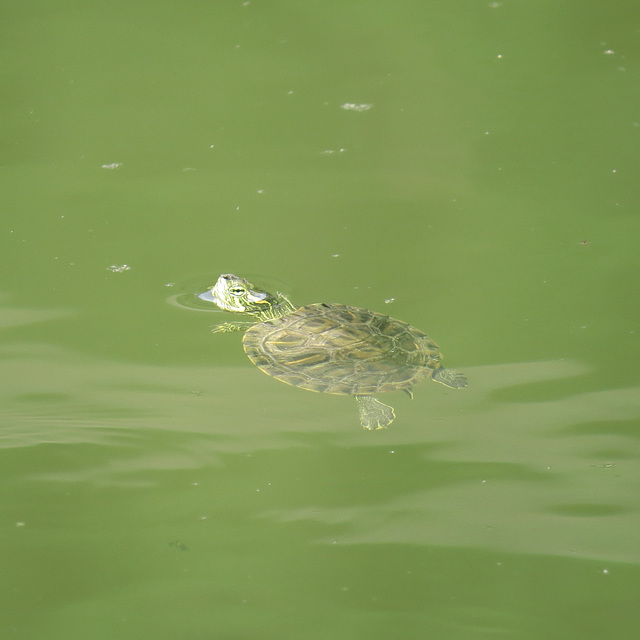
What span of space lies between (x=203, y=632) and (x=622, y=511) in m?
1.19

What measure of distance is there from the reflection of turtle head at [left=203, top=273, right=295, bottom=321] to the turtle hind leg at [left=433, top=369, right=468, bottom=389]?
2.19 ft

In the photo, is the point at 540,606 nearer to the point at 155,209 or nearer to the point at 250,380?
the point at 250,380

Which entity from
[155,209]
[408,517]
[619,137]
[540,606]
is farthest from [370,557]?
[619,137]

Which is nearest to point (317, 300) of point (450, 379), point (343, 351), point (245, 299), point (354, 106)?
point (245, 299)

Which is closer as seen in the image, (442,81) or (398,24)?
(442,81)

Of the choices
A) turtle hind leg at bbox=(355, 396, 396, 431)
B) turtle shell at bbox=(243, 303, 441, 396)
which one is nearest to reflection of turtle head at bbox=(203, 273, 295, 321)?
turtle shell at bbox=(243, 303, 441, 396)

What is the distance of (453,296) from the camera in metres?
2.84

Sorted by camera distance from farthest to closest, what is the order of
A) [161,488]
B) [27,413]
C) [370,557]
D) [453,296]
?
1. [453,296]
2. [27,413]
3. [161,488]
4. [370,557]

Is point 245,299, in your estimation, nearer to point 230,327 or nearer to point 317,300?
point 230,327

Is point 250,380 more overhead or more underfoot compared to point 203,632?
more overhead

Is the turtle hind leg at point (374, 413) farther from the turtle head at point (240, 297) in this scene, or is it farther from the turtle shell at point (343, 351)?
the turtle head at point (240, 297)

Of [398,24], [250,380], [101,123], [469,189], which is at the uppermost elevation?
[398,24]

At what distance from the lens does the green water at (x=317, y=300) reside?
192cm

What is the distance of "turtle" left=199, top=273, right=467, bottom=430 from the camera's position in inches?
93.8
